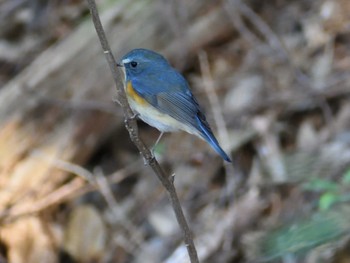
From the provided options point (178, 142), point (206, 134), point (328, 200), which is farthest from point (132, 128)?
point (178, 142)

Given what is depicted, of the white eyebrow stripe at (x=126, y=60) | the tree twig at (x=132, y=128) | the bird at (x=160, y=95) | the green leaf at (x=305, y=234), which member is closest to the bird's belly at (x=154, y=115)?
the bird at (x=160, y=95)

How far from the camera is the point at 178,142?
5.85 meters

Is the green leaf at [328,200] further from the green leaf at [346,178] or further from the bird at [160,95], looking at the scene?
the bird at [160,95]

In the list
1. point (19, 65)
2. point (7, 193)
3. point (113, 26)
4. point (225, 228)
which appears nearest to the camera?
point (225, 228)

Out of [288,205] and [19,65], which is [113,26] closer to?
[19,65]

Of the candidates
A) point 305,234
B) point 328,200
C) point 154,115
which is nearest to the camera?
point 154,115

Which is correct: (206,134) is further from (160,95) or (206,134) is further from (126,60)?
(126,60)

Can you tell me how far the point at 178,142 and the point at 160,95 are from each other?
8.35 feet

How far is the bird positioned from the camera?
3207mm

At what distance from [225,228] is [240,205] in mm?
234

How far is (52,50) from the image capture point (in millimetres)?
5918

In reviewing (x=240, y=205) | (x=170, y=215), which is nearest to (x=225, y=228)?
(x=240, y=205)

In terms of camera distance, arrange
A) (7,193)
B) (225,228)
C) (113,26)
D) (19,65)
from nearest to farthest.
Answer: (225,228), (7,193), (113,26), (19,65)

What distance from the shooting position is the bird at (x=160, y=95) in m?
3.21
